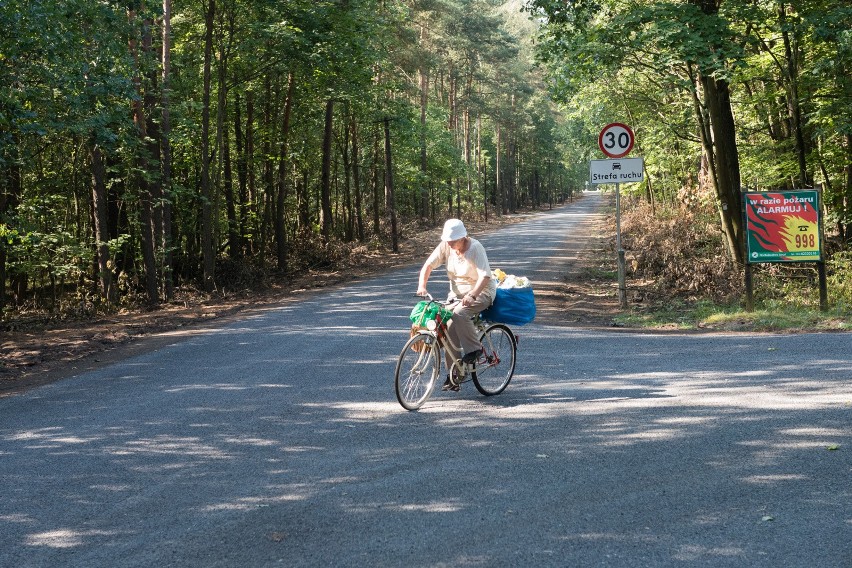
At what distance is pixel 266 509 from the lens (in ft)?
15.6

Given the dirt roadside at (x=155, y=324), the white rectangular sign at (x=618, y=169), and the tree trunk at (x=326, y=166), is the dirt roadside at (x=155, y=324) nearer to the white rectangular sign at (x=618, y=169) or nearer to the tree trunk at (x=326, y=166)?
the white rectangular sign at (x=618, y=169)

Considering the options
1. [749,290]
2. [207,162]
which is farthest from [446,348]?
[207,162]

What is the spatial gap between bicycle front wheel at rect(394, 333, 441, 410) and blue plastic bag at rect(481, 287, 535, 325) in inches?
28.5

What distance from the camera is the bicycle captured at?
7.15 metres

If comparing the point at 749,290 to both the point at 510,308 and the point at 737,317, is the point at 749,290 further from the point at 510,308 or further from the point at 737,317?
Result: the point at 510,308

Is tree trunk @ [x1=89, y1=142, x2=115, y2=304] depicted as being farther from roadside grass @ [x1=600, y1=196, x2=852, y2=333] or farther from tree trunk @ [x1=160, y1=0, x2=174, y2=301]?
roadside grass @ [x1=600, y1=196, x2=852, y2=333]

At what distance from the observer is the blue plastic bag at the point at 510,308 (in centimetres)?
769

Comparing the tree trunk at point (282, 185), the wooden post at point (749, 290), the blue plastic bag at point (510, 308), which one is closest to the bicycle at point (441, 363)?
the blue plastic bag at point (510, 308)

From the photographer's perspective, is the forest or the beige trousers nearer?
the beige trousers

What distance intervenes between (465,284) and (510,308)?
53 cm

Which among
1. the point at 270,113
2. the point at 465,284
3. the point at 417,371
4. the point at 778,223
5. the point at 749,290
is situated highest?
the point at 270,113

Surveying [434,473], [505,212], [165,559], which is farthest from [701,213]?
[505,212]

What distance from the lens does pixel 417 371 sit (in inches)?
285

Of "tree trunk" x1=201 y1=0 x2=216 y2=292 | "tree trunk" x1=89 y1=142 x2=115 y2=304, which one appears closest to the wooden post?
"tree trunk" x1=201 y1=0 x2=216 y2=292
